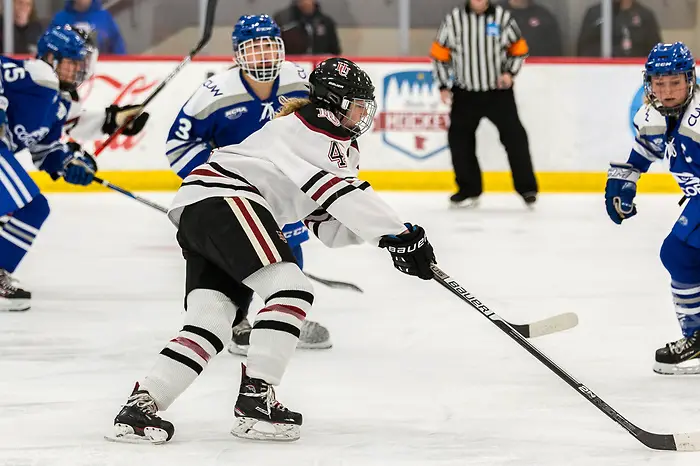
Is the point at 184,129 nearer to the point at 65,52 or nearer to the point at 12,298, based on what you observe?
the point at 65,52

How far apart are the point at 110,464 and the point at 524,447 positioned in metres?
0.78

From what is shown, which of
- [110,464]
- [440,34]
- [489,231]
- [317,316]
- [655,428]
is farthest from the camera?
[440,34]

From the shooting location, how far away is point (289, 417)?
2.55m

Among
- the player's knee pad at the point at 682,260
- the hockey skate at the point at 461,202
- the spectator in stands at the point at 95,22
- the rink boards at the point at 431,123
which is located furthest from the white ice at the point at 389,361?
the spectator in stands at the point at 95,22

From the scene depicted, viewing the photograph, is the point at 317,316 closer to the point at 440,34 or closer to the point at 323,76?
the point at 323,76

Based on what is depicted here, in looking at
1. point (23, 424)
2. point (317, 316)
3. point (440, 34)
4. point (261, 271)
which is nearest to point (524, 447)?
point (261, 271)

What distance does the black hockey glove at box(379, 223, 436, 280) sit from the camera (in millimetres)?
2445

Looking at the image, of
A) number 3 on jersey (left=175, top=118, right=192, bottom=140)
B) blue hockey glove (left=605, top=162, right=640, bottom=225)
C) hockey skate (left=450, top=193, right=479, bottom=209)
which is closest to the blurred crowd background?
hockey skate (left=450, top=193, right=479, bottom=209)

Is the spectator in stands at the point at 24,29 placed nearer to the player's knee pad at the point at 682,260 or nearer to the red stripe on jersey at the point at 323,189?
the player's knee pad at the point at 682,260

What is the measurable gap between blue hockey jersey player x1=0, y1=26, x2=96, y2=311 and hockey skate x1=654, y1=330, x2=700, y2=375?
1.99 meters

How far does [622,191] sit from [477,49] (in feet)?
12.6

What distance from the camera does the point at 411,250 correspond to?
96.4 inches

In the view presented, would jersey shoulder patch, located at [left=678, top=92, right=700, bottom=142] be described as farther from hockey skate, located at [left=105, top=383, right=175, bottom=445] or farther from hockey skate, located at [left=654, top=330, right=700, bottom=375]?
hockey skate, located at [left=105, top=383, right=175, bottom=445]

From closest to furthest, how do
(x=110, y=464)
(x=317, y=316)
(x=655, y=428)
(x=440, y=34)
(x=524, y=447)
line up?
(x=110, y=464)
(x=524, y=447)
(x=655, y=428)
(x=317, y=316)
(x=440, y=34)
